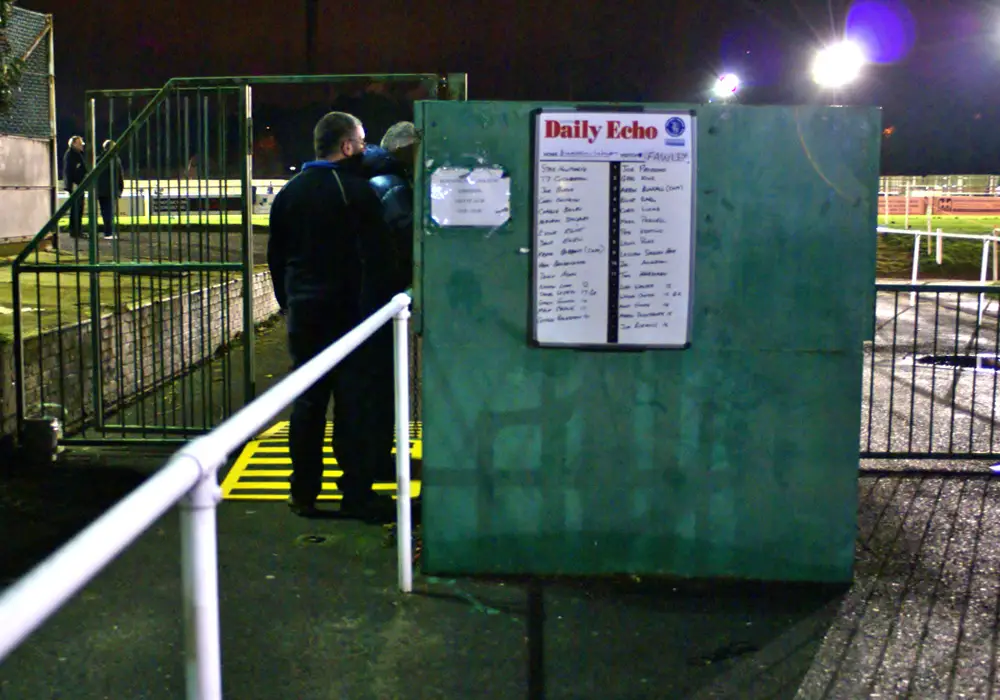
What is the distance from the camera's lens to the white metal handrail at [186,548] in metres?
1.29

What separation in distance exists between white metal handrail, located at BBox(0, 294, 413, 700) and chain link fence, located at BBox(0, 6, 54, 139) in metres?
14.0

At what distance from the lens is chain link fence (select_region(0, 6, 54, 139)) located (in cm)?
1494

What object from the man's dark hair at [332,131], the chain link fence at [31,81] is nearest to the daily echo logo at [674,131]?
the man's dark hair at [332,131]

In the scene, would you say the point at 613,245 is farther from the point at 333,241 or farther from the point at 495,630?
the point at 333,241

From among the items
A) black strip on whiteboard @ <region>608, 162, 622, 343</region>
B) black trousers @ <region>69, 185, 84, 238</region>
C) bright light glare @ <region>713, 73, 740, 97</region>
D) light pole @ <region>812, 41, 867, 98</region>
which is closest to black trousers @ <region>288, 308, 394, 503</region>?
black strip on whiteboard @ <region>608, 162, 622, 343</region>

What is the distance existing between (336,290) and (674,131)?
2103 mm

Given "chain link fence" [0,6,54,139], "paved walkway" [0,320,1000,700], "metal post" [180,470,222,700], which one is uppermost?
"chain link fence" [0,6,54,139]

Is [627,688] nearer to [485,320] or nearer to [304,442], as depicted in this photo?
[485,320]

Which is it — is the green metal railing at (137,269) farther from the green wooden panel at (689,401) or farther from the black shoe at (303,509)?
the green wooden panel at (689,401)

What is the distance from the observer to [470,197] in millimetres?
4566

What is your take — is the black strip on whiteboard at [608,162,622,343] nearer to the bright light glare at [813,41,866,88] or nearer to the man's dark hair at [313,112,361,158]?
the man's dark hair at [313,112,361,158]

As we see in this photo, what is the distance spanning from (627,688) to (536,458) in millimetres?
1172

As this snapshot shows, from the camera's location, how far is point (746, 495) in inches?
183

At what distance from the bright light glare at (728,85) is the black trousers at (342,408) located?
59.8 feet
